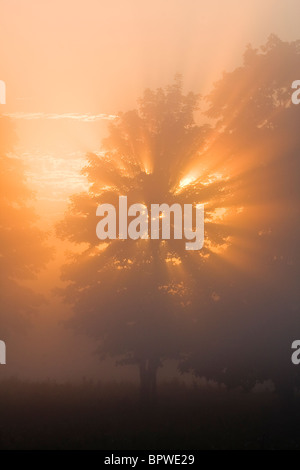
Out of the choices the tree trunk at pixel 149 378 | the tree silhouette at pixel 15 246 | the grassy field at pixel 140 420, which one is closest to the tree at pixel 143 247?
the tree trunk at pixel 149 378

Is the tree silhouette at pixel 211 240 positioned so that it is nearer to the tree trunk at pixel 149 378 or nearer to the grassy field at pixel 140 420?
the tree trunk at pixel 149 378

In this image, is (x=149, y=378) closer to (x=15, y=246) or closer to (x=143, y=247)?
(x=143, y=247)

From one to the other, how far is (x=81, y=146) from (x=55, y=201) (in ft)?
28.8

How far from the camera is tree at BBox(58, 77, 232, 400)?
17625mm

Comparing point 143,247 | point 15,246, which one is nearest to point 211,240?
point 143,247

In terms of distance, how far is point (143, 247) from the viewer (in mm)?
17938

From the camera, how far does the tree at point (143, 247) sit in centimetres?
1762

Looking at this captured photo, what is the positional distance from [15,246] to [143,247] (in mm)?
4937

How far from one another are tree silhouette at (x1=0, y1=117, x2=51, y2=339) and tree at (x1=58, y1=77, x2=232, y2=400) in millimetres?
1428

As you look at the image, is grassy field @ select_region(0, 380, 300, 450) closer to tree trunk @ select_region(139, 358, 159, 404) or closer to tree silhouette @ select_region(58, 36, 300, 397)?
tree trunk @ select_region(139, 358, 159, 404)

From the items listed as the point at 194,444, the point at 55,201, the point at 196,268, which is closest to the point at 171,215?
Result: the point at 196,268

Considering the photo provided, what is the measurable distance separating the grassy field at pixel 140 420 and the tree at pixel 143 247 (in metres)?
1.63

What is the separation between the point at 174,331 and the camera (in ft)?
57.2

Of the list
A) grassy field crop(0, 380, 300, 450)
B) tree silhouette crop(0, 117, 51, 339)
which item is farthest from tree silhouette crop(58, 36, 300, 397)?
tree silhouette crop(0, 117, 51, 339)
